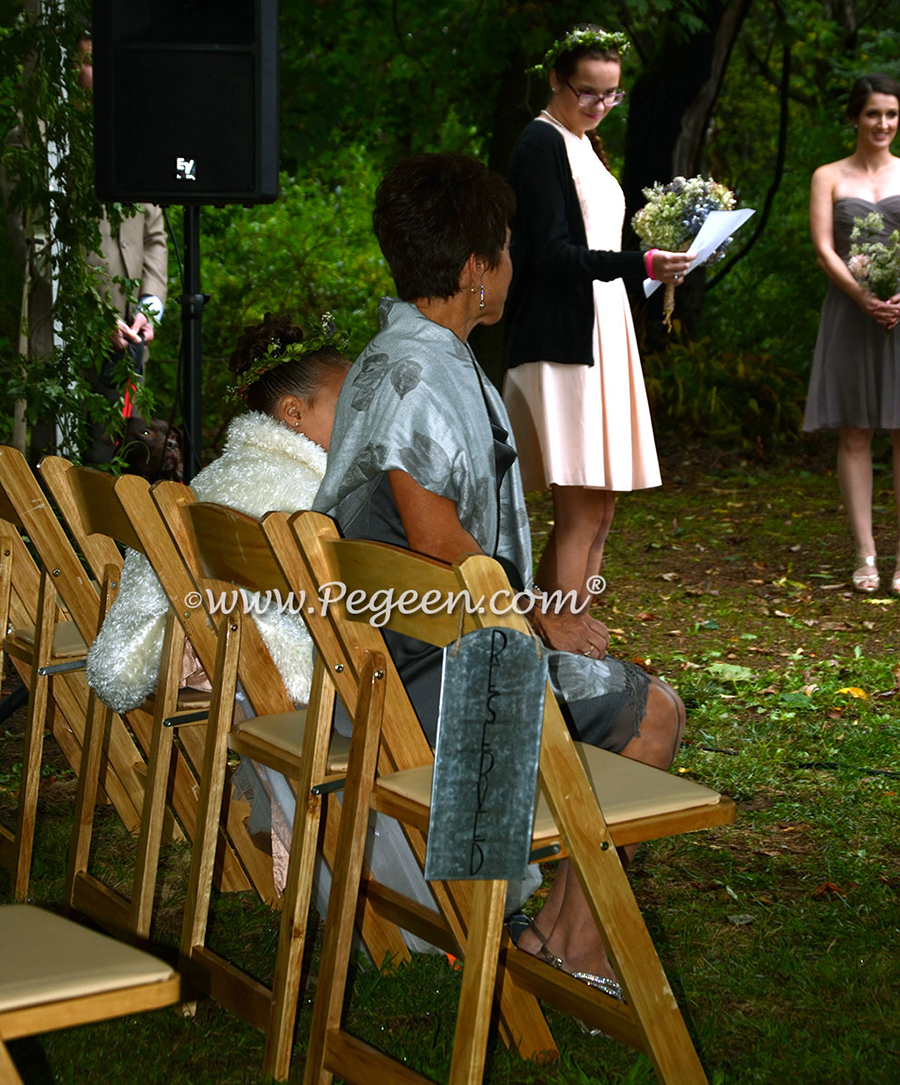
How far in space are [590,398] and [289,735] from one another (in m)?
2.56

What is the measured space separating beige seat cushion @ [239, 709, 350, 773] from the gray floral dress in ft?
0.27

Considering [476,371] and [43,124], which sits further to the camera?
[43,124]

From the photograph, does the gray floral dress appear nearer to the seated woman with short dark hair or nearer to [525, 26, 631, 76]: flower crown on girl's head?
the seated woman with short dark hair

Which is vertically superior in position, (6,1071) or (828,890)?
(6,1071)

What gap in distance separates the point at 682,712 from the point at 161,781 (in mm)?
995

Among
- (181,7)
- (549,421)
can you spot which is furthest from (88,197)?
(549,421)

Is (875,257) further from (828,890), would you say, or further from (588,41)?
(828,890)

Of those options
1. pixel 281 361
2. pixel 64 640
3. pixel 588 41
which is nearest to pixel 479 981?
pixel 281 361

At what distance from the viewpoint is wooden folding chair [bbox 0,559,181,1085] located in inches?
63.3

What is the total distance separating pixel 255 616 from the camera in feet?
8.54

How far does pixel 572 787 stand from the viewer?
1.98m

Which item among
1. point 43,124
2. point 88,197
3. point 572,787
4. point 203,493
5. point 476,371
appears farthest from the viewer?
point 43,124

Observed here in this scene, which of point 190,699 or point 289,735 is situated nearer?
point 289,735

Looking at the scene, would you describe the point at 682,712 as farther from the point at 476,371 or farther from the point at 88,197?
the point at 88,197
